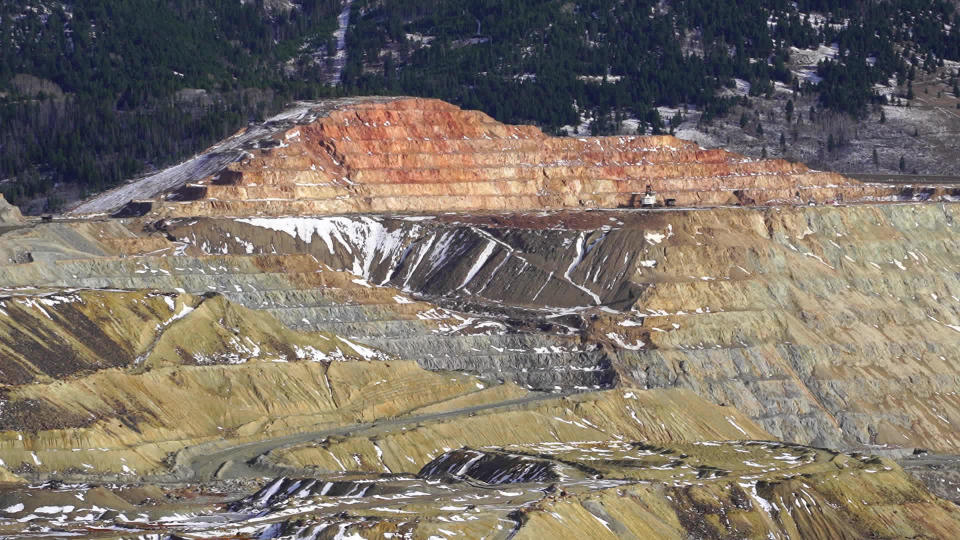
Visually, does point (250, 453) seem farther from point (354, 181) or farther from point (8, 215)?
point (354, 181)

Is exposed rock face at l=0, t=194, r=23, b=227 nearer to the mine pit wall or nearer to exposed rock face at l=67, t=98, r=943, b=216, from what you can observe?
the mine pit wall

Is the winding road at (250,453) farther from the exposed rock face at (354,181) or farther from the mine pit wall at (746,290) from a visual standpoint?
the exposed rock face at (354,181)

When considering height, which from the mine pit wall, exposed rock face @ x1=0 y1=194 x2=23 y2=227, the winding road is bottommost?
the mine pit wall

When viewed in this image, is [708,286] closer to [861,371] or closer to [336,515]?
[861,371]

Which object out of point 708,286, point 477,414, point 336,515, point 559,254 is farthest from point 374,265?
point 336,515

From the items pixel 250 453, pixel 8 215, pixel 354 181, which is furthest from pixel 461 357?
pixel 354 181

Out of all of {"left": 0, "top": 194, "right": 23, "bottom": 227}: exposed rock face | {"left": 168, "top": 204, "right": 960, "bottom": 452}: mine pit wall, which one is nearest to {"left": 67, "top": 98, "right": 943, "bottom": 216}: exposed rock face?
{"left": 168, "top": 204, "right": 960, "bottom": 452}: mine pit wall
